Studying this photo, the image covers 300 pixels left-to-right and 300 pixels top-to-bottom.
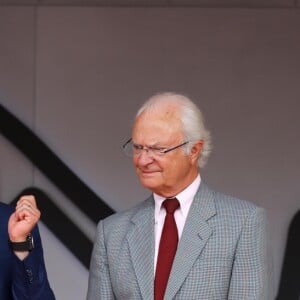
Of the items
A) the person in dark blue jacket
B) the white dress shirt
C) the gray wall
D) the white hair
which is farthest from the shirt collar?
the gray wall

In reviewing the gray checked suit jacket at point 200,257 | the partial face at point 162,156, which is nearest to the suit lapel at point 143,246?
the gray checked suit jacket at point 200,257

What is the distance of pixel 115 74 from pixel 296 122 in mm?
950

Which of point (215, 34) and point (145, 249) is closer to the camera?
point (145, 249)

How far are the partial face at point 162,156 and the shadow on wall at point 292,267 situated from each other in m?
2.47

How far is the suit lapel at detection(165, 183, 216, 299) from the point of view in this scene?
306cm

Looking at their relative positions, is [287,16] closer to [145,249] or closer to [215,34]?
[215,34]

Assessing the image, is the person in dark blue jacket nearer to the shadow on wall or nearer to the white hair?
the white hair

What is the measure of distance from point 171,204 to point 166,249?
0.14 meters

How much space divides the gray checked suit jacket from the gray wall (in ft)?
7.44

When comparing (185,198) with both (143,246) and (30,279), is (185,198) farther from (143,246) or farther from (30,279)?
(30,279)

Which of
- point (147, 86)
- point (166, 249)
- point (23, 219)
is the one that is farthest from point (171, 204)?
point (147, 86)

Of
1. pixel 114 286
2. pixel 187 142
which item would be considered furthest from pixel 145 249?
pixel 187 142

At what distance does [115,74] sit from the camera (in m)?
5.48

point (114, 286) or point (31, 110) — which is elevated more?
point (31, 110)
